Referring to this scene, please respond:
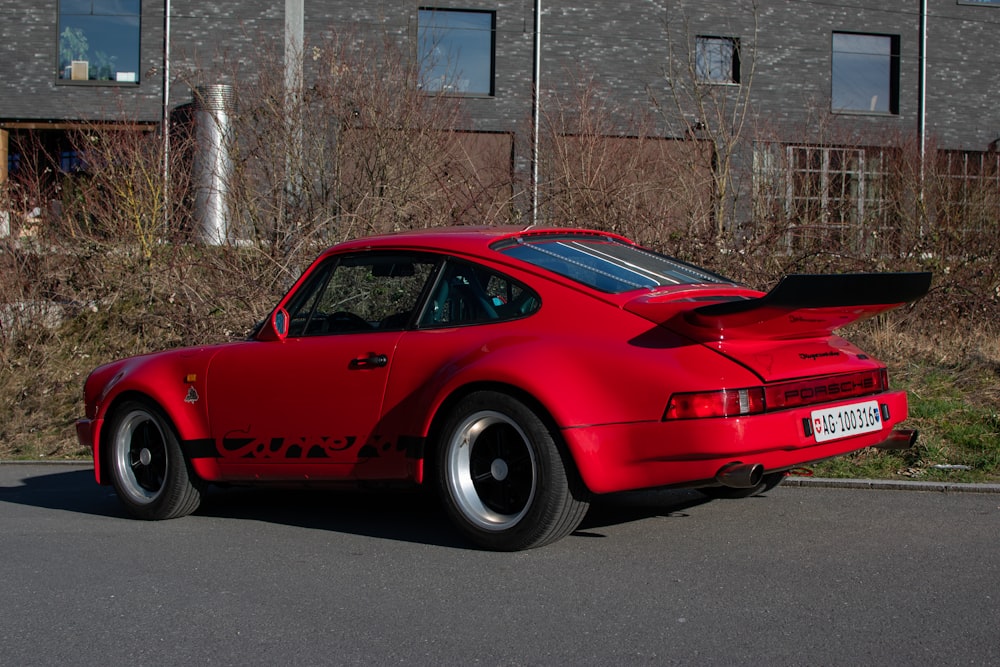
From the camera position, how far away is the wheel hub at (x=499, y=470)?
5.59m

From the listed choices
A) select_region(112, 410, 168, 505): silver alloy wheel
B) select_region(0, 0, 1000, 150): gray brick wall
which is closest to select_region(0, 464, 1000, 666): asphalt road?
select_region(112, 410, 168, 505): silver alloy wheel

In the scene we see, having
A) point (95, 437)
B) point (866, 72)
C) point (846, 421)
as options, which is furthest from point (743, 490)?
point (866, 72)

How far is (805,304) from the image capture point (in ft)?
16.7

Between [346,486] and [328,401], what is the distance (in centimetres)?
46

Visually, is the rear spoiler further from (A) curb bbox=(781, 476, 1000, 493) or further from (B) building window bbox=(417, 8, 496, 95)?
(B) building window bbox=(417, 8, 496, 95)

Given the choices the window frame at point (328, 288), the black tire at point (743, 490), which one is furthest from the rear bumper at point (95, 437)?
the black tire at point (743, 490)

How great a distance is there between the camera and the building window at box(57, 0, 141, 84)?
26.5 metres

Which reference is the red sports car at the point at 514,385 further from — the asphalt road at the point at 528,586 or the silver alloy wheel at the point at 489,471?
the asphalt road at the point at 528,586

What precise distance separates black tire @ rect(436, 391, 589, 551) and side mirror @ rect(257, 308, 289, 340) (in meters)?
1.32

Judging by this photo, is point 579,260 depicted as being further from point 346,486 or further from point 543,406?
point 346,486

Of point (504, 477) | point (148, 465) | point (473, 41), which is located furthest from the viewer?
point (473, 41)

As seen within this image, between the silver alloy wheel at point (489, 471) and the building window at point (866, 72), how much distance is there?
25.0 meters

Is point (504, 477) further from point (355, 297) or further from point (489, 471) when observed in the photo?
point (355, 297)

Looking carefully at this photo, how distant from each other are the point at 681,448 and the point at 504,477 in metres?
0.92
